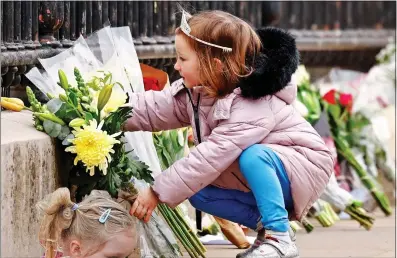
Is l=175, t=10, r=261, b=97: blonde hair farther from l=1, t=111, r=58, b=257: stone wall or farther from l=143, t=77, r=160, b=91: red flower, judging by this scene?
l=143, t=77, r=160, b=91: red flower

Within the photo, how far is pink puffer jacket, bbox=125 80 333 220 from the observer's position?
583 centimetres

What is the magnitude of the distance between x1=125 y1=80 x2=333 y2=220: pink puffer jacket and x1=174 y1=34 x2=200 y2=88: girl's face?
0.05 metres

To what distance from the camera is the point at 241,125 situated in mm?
5859

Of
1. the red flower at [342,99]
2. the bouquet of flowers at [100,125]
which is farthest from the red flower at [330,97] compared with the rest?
the bouquet of flowers at [100,125]

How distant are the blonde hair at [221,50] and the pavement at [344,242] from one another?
136 cm

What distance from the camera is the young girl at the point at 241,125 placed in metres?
5.84

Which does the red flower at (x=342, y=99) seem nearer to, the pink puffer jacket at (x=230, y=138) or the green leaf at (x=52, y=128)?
the pink puffer jacket at (x=230, y=138)

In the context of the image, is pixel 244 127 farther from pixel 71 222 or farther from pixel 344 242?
pixel 344 242

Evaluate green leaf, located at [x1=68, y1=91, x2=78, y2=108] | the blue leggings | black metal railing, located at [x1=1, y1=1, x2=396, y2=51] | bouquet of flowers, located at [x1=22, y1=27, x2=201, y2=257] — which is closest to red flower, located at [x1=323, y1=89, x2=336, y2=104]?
black metal railing, located at [x1=1, y1=1, x2=396, y2=51]

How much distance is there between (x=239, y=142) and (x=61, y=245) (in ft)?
2.93

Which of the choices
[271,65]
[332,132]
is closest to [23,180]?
[271,65]

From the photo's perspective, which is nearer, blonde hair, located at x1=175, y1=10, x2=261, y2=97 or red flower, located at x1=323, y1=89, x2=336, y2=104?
blonde hair, located at x1=175, y1=10, x2=261, y2=97

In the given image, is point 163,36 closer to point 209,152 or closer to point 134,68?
point 134,68

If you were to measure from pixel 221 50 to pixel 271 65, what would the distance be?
9.2 inches
